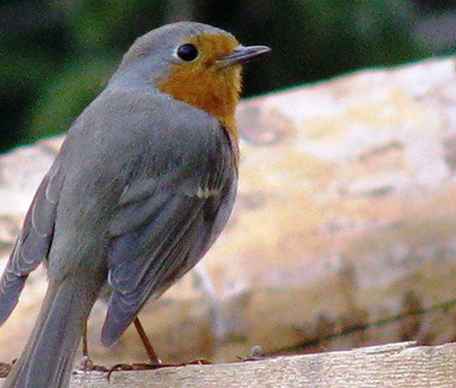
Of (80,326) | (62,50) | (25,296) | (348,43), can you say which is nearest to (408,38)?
(348,43)

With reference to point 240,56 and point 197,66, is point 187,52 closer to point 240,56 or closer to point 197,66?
point 197,66

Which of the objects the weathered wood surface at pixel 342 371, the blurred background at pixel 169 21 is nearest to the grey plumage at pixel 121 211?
the weathered wood surface at pixel 342 371

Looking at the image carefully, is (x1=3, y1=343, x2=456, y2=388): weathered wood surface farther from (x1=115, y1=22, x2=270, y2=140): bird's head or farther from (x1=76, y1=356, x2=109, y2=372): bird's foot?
(x1=115, y1=22, x2=270, y2=140): bird's head

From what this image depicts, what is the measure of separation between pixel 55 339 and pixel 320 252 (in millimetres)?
1451

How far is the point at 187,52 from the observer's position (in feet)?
17.3

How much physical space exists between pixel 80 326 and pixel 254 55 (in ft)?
4.35

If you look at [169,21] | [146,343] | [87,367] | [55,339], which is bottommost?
[169,21]

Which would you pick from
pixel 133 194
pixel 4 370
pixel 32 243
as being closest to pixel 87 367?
pixel 4 370

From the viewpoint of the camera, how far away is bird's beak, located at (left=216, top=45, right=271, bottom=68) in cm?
525

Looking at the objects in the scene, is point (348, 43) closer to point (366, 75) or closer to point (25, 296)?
point (366, 75)

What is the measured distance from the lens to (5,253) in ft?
17.7

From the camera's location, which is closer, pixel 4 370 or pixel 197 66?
pixel 4 370

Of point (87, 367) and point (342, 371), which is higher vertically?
point (342, 371)

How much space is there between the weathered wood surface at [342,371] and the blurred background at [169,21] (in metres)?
2.77
